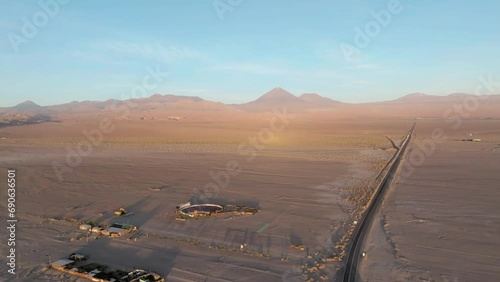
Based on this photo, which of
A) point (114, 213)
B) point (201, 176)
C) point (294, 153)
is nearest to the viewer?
point (114, 213)

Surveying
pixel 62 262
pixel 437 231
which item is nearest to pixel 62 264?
pixel 62 262

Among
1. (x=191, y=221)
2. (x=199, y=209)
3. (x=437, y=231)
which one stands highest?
(x=199, y=209)

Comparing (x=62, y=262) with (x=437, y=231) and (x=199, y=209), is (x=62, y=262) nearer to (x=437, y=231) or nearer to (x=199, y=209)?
(x=199, y=209)

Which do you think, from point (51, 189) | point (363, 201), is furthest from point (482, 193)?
point (51, 189)

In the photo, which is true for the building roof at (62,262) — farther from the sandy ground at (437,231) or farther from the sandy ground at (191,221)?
the sandy ground at (437,231)

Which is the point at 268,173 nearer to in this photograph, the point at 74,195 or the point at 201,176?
the point at 201,176

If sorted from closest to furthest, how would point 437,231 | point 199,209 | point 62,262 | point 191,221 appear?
point 62,262 → point 437,231 → point 191,221 → point 199,209

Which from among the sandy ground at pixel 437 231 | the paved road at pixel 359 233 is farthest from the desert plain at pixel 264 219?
the paved road at pixel 359 233
